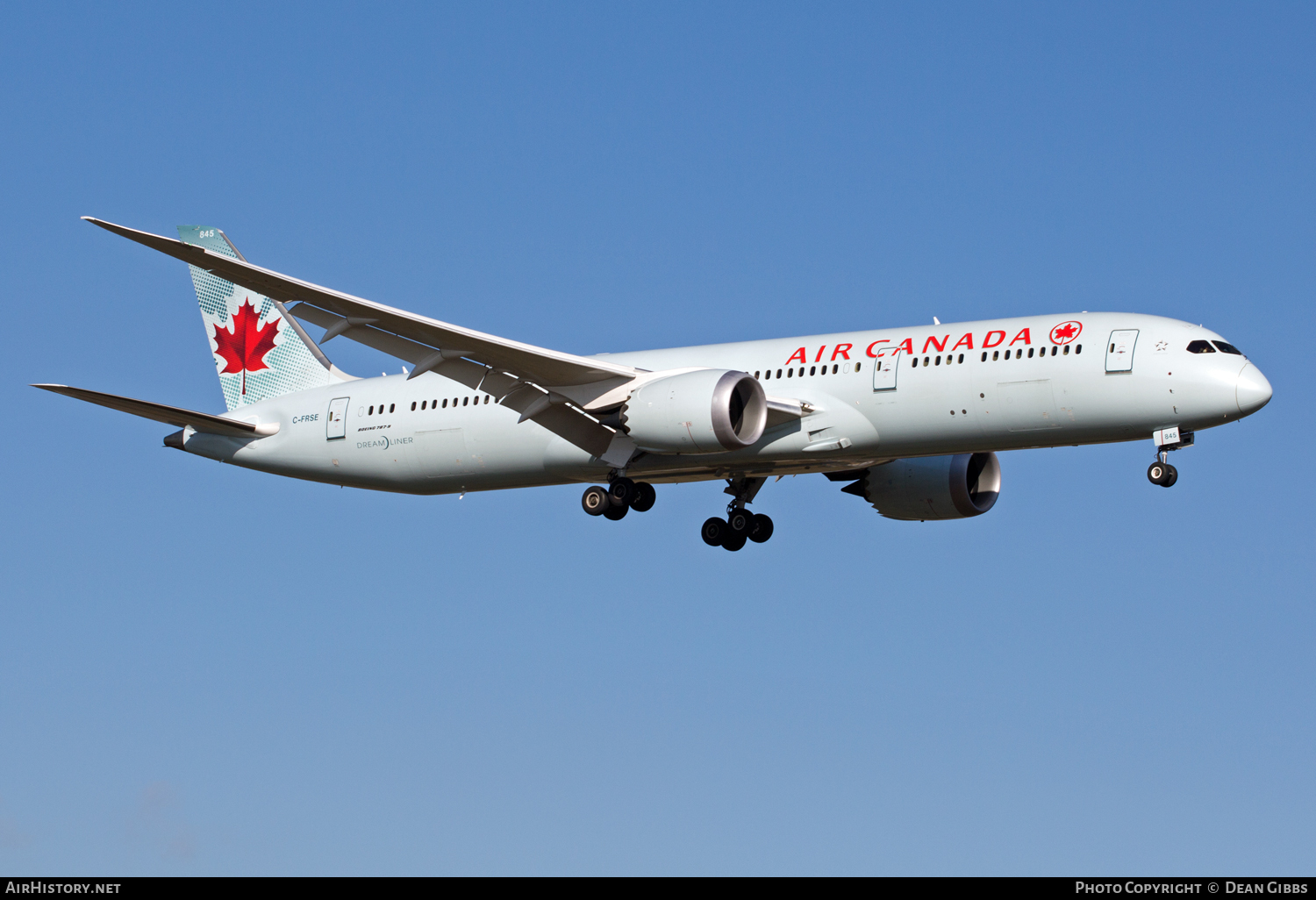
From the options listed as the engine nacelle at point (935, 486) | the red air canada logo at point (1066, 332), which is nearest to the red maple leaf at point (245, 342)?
the engine nacelle at point (935, 486)

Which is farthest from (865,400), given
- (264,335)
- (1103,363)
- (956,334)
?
(264,335)

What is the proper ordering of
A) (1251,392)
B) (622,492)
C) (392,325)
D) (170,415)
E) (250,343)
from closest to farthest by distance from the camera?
(1251,392) < (392,325) < (622,492) < (170,415) < (250,343)

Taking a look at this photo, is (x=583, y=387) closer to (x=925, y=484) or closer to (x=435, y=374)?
(x=435, y=374)

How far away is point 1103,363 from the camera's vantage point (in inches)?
1308

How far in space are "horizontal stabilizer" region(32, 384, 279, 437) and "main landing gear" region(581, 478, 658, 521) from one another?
9343mm

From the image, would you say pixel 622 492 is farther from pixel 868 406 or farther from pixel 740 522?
pixel 868 406

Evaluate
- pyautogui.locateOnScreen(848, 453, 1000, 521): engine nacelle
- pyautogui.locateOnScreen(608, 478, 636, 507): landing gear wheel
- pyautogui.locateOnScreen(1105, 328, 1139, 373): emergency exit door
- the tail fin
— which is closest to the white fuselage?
pyautogui.locateOnScreen(1105, 328, 1139, 373): emergency exit door

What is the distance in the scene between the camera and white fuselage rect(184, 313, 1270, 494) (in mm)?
32969

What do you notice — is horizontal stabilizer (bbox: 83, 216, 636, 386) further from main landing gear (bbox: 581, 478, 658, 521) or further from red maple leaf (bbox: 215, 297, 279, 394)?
red maple leaf (bbox: 215, 297, 279, 394)

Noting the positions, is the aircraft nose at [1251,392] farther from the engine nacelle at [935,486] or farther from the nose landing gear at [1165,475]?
the engine nacelle at [935,486]

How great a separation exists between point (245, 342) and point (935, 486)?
62.0 feet

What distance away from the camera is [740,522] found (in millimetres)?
41250

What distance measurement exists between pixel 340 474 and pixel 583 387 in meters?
8.22

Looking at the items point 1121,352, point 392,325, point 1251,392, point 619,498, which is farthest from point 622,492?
point 1251,392
